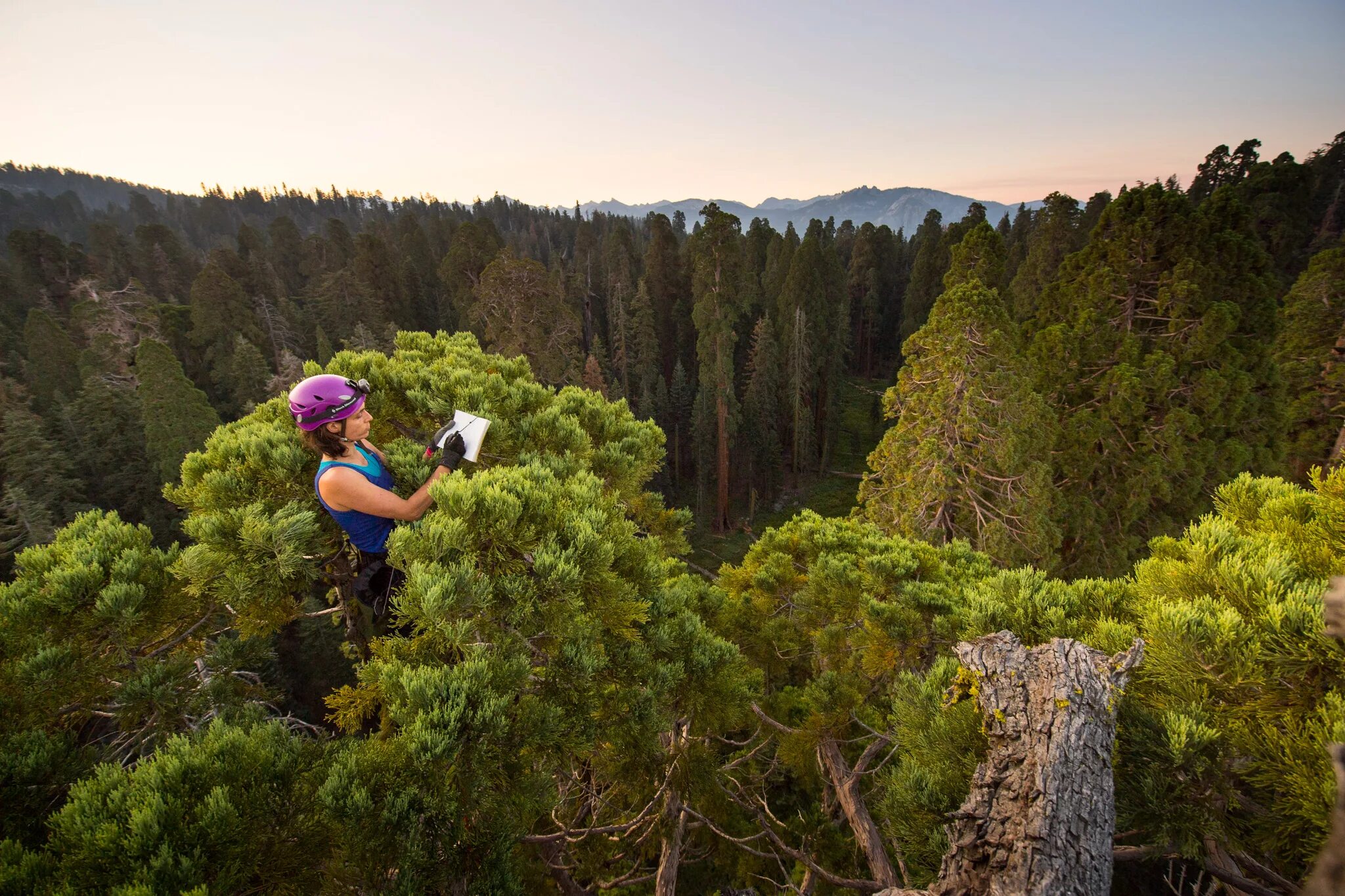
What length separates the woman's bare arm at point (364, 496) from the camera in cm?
350

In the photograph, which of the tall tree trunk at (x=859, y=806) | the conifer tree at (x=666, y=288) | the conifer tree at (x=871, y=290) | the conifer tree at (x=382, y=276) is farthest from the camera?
the conifer tree at (x=871, y=290)

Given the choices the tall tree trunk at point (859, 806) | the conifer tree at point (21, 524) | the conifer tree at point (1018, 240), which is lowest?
the conifer tree at point (21, 524)

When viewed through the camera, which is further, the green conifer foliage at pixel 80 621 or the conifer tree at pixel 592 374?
the conifer tree at pixel 592 374

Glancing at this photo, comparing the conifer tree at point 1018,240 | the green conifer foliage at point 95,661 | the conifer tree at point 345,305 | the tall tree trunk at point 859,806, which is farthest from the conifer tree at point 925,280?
the green conifer foliage at point 95,661

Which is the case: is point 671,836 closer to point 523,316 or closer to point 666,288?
point 523,316

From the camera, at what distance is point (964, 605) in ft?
18.4

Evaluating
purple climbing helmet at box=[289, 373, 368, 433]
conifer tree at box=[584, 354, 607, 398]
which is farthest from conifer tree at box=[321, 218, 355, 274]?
purple climbing helmet at box=[289, 373, 368, 433]

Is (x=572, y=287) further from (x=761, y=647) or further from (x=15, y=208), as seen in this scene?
(x=15, y=208)

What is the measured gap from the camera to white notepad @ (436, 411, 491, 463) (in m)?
4.03

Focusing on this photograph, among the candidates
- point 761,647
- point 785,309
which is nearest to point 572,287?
point 785,309

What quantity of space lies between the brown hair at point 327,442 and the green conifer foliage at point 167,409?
955 inches

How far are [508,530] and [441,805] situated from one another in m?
1.32

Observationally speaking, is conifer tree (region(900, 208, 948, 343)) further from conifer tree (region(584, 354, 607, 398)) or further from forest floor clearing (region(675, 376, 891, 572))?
conifer tree (region(584, 354, 607, 398))

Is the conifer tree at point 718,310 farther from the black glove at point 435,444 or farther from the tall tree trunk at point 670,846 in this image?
the black glove at point 435,444
